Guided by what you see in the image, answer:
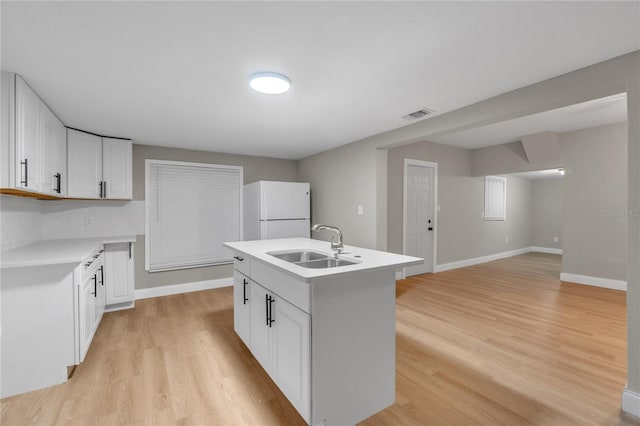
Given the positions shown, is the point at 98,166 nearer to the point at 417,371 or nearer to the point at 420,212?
the point at 417,371

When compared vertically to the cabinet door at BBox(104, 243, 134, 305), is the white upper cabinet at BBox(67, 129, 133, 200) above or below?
above

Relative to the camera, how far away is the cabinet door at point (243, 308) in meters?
2.33

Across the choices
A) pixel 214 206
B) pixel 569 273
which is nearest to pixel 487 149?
pixel 569 273

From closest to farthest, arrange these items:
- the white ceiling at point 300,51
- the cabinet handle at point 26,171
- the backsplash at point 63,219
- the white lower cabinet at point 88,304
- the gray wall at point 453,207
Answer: the white ceiling at point 300,51 < the cabinet handle at point 26,171 < the white lower cabinet at point 88,304 < the backsplash at point 63,219 < the gray wall at point 453,207

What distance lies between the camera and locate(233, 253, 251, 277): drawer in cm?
230

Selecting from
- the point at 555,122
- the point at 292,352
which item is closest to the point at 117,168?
the point at 292,352

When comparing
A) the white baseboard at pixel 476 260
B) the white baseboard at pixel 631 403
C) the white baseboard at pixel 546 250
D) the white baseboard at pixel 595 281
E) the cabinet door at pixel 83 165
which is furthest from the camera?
the white baseboard at pixel 546 250

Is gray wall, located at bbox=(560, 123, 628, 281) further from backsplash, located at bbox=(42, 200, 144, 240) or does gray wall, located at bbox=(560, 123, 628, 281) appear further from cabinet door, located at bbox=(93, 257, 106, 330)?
backsplash, located at bbox=(42, 200, 144, 240)

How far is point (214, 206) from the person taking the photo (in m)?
4.52

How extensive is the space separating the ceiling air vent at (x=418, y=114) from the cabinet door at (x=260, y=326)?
2177mm

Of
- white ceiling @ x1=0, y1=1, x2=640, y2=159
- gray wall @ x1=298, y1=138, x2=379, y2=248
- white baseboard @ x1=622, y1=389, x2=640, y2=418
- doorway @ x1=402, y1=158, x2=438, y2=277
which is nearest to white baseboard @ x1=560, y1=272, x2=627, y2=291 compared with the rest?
doorway @ x1=402, y1=158, x2=438, y2=277

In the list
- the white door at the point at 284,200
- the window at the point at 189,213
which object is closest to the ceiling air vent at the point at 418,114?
the white door at the point at 284,200

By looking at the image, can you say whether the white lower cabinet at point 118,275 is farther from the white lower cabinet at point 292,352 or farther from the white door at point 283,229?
the white lower cabinet at point 292,352

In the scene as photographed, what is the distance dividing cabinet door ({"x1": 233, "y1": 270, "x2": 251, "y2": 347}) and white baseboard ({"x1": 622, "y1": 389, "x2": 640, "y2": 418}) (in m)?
2.49
